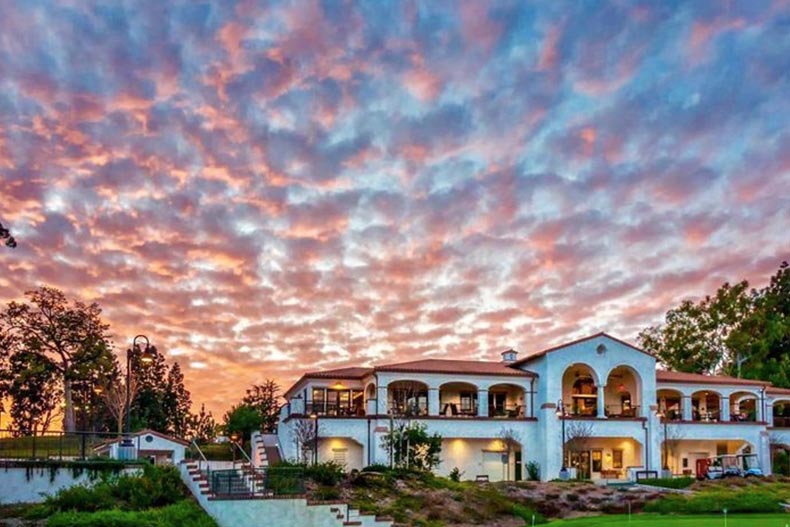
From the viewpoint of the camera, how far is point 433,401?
50.4m

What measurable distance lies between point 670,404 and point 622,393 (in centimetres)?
507

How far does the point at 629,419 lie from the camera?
5284cm

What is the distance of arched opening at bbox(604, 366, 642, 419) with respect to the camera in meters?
54.3

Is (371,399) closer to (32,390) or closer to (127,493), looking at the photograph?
(127,493)

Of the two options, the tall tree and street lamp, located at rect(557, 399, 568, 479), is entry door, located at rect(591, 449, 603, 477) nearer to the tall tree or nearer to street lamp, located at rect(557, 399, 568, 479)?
street lamp, located at rect(557, 399, 568, 479)

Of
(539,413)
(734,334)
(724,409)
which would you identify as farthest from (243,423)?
(734,334)

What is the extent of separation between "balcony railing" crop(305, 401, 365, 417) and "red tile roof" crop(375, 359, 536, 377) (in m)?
3.16

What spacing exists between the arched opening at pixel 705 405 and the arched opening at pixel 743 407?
1110 millimetres

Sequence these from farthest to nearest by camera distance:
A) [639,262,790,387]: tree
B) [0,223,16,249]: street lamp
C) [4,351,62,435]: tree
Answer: [639,262,790,387]: tree → [4,351,62,435]: tree → [0,223,16,249]: street lamp

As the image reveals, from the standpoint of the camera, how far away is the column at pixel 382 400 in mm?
48969

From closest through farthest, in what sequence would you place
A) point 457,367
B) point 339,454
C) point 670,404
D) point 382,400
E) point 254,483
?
1. point 254,483
2. point 339,454
3. point 382,400
4. point 457,367
5. point 670,404

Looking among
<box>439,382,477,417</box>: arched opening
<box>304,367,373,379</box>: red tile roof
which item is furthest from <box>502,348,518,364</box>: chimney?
<box>304,367,373,379</box>: red tile roof

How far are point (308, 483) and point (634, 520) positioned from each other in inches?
461

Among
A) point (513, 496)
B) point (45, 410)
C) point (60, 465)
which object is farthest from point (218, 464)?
point (45, 410)
